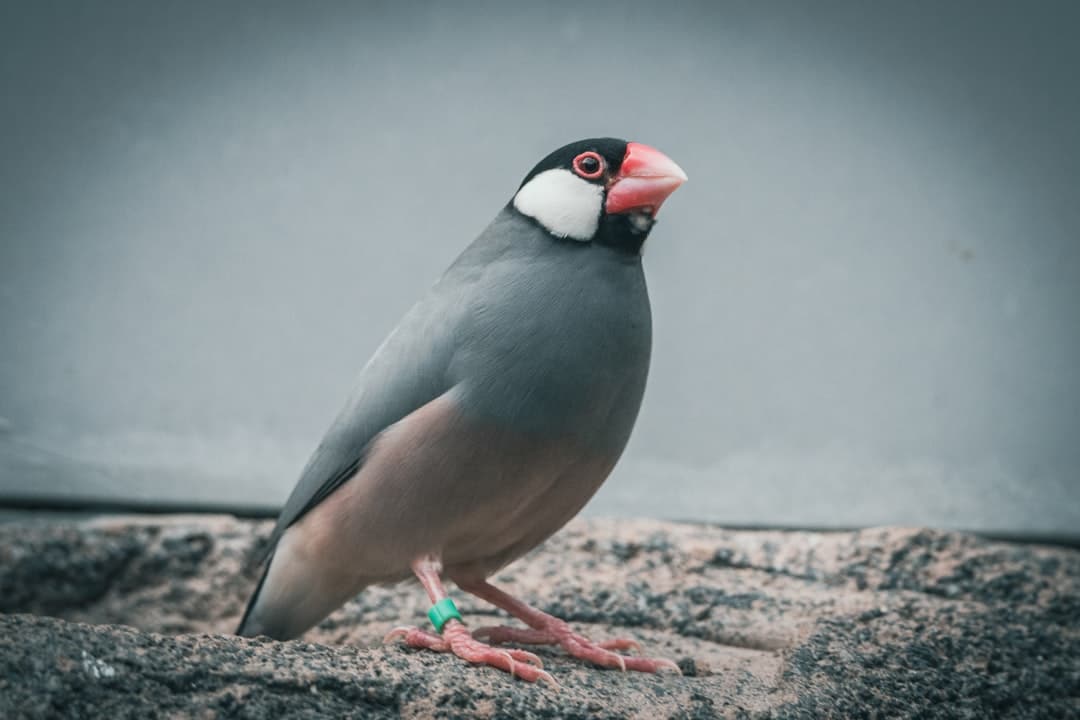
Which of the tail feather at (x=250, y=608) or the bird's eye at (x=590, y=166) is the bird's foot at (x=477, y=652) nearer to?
the tail feather at (x=250, y=608)

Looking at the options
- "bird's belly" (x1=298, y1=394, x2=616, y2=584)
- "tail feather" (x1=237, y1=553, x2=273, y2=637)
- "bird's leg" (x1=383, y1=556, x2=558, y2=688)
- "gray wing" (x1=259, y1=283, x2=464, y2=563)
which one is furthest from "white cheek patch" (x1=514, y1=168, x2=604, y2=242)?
"tail feather" (x1=237, y1=553, x2=273, y2=637)

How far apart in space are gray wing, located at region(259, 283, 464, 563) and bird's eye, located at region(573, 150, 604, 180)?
0.52 m

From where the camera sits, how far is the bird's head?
2900 millimetres

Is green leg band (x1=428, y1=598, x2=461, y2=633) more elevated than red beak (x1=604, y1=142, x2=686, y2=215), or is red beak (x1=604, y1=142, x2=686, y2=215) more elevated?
red beak (x1=604, y1=142, x2=686, y2=215)

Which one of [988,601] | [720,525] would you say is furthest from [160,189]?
[988,601]

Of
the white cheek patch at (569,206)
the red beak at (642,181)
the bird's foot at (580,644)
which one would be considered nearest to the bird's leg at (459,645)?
the bird's foot at (580,644)

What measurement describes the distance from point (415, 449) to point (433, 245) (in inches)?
94.1

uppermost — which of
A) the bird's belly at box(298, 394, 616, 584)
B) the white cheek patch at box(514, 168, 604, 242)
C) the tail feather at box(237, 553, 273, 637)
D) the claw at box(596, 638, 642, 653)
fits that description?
the white cheek patch at box(514, 168, 604, 242)

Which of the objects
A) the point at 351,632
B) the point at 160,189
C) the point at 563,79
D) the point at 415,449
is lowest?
the point at 351,632

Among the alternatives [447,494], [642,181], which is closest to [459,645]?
[447,494]

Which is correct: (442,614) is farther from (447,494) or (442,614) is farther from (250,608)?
(250,608)

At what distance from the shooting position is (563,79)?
4891 mm

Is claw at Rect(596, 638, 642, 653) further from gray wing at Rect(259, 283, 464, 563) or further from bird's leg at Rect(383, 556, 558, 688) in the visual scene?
gray wing at Rect(259, 283, 464, 563)

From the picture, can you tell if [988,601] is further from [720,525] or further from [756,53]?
[756,53]
